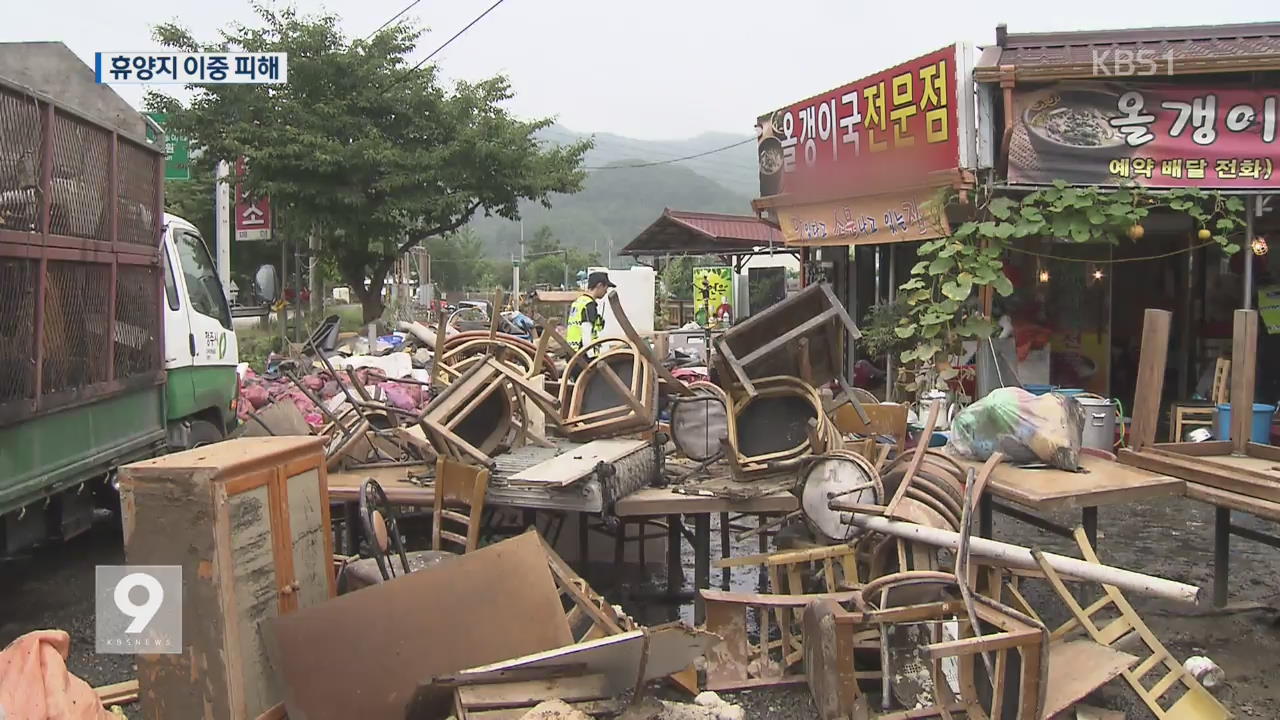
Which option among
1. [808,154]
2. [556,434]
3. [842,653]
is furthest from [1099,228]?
[842,653]

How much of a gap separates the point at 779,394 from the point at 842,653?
206cm

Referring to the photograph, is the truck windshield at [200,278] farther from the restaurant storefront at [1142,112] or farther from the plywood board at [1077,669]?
the restaurant storefront at [1142,112]

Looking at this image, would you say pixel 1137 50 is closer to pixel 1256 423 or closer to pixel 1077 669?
pixel 1256 423

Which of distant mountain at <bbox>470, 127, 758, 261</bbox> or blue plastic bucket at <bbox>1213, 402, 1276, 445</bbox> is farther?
distant mountain at <bbox>470, 127, 758, 261</bbox>

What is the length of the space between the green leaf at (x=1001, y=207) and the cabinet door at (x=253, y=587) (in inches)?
283

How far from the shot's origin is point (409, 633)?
3553 millimetres

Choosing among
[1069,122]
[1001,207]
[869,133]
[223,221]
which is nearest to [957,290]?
[1001,207]

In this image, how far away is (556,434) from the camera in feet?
19.9

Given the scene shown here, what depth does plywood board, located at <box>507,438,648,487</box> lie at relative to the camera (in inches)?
183

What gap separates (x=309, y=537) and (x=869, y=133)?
8034 mm

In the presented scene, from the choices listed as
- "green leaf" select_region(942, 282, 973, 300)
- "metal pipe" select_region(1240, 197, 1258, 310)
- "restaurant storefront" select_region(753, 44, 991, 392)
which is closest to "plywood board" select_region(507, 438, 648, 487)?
"restaurant storefront" select_region(753, 44, 991, 392)

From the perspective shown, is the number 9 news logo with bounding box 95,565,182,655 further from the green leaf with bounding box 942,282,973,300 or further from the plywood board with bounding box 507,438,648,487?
the green leaf with bounding box 942,282,973,300

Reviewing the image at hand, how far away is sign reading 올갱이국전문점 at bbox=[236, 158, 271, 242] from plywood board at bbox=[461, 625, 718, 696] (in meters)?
15.6

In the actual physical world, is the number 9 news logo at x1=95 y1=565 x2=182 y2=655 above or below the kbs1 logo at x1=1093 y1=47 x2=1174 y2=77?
below
